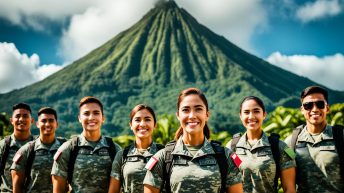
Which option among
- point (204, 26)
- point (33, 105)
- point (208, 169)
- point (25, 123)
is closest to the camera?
point (208, 169)

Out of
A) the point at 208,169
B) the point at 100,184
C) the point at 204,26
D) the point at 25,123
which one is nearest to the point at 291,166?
the point at 208,169

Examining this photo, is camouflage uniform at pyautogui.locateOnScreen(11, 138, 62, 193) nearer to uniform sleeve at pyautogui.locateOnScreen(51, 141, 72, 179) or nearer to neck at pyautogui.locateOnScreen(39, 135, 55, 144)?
neck at pyautogui.locateOnScreen(39, 135, 55, 144)

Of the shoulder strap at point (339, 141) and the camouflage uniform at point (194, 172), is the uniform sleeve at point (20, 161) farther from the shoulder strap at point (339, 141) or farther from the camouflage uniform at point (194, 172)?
the shoulder strap at point (339, 141)

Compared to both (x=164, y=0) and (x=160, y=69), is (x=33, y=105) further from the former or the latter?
(x=164, y=0)

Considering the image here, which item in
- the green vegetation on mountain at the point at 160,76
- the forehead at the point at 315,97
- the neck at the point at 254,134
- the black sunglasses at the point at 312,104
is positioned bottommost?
the neck at the point at 254,134

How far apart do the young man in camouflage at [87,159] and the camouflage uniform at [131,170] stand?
0.22 m

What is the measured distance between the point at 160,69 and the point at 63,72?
35.2 metres

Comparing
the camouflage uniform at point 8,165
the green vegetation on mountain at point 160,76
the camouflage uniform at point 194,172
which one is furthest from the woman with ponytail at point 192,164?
the green vegetation on mountain at point 160,76

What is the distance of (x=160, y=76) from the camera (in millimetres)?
145500

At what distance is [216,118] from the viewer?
104 meters

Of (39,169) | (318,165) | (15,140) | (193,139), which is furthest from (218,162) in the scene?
(15,140)

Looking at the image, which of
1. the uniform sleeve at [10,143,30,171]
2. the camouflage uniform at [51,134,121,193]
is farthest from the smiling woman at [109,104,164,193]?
the uniform sleeve at [10,143,30,171]

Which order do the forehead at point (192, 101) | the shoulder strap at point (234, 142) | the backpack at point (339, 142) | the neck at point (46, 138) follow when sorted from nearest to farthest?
the forehead at point (192, 101)
the backpack at point (339, 142)
the shoulder strap at point (234, 142)
the neck at point (46, 138)

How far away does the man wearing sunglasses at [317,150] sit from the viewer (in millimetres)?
4359
